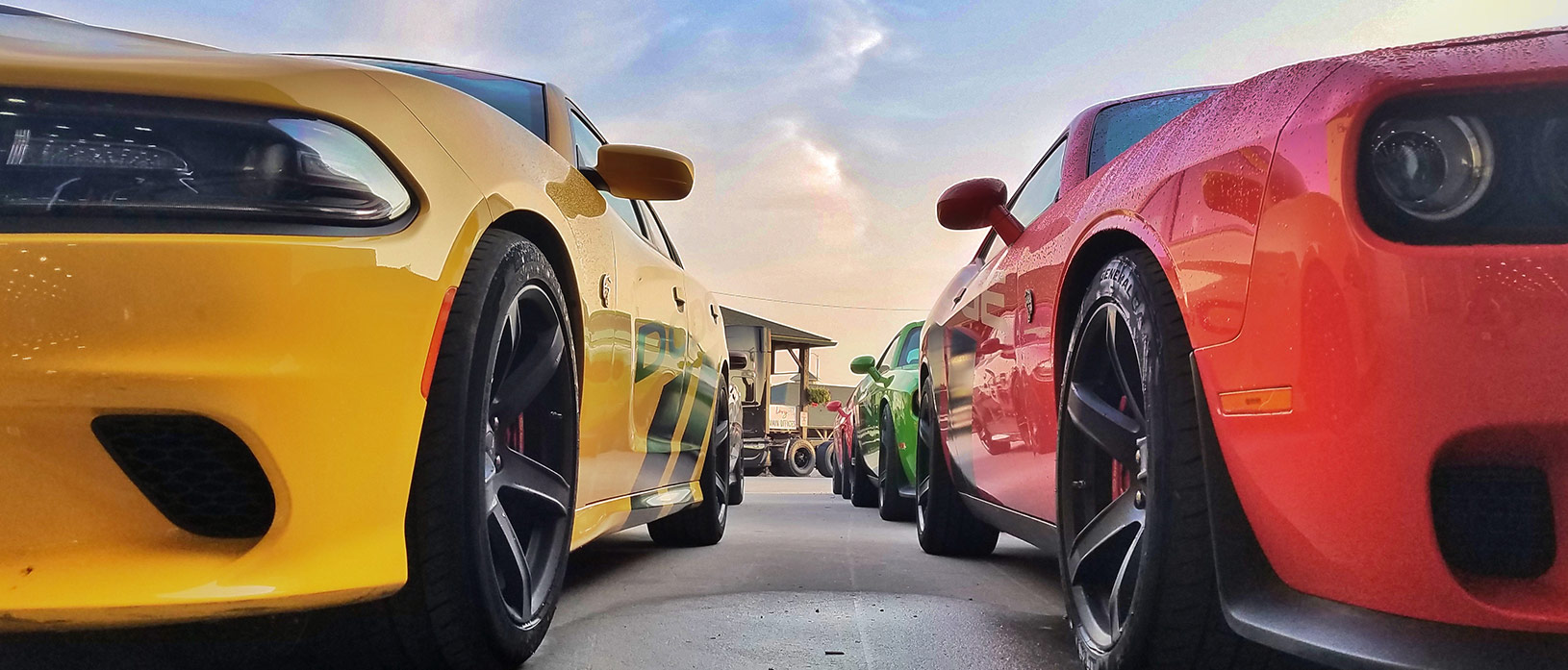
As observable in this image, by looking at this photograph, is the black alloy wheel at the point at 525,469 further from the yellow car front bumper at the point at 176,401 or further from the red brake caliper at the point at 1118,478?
the red brake caliper at the point at 1118,478

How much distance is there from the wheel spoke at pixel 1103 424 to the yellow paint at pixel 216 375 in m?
1.08

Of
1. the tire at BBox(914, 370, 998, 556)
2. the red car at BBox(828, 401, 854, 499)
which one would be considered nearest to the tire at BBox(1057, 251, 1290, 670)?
the tire at BBox(914, 370, 998, 556)

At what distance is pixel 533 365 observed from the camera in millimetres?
1765

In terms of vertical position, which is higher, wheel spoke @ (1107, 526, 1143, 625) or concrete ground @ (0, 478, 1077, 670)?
wheel spoke @ (1107, 526, 1143, 625)

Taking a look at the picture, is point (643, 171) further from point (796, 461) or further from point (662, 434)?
point (796, 461)

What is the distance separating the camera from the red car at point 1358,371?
97 centimetres

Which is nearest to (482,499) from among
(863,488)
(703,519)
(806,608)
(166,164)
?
(166,164)

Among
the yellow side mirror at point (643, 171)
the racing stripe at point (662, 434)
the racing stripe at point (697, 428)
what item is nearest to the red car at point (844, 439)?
the racing stripe at point (697, 428)

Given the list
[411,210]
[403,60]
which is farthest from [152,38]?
[403,60]

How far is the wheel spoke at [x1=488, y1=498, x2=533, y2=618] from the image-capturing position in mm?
1592

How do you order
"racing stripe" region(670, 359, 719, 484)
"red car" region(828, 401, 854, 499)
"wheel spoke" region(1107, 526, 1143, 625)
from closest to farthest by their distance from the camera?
"wheel spoke" region(1107, 526, 1143, 625) → "racing stripe" region(670, 359, 719, 484) → "red car" region(828, 401, 854, 499)

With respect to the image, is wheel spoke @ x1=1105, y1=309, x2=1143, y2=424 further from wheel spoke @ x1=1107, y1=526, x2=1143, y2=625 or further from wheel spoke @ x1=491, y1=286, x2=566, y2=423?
wheel spoke @ x1=491, y1=286, x2=566, y2=423

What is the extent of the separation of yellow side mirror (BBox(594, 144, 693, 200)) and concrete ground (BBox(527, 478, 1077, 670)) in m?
1.02

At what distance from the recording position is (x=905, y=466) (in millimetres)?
5172
